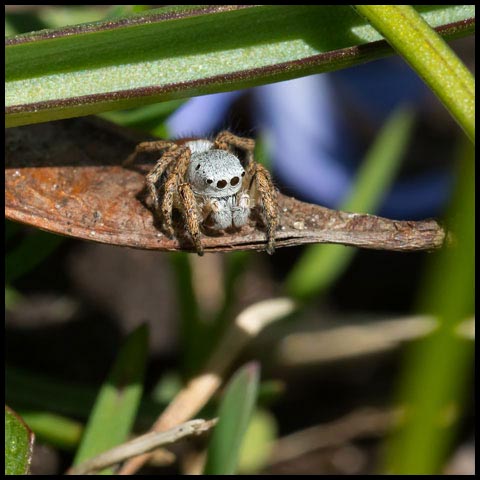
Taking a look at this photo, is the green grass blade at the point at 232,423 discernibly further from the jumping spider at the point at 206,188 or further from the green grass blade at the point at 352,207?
the green grass blade at the point at 352,207

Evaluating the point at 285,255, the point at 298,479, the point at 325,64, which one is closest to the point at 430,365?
the point at 325,64

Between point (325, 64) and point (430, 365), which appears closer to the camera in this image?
point (430, 365)

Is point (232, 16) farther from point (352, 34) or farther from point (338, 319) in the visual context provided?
point (338, 319)

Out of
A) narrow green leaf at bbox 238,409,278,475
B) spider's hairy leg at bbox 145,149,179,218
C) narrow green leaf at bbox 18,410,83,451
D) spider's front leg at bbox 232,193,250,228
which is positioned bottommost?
narrow green leaf at bbox 18,410,83,451

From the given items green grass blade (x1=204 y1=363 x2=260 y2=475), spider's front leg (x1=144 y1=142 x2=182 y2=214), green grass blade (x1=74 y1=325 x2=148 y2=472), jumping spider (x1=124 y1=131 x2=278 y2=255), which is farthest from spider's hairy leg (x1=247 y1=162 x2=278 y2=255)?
green grass blade (x1=74 y1=325 x2=148 y2=472)

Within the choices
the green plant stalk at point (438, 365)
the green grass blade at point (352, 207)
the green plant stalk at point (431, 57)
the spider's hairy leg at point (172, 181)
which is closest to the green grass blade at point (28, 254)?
the spider's hairy leg at point (172, 181)

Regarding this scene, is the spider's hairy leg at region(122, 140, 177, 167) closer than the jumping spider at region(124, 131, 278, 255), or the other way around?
the jumping spider at region(124, 131, 278, 255)

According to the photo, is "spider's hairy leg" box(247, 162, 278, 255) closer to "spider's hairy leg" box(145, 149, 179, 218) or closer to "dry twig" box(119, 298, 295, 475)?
"spider's hairy leg" box(145, 149, 179, 218)
